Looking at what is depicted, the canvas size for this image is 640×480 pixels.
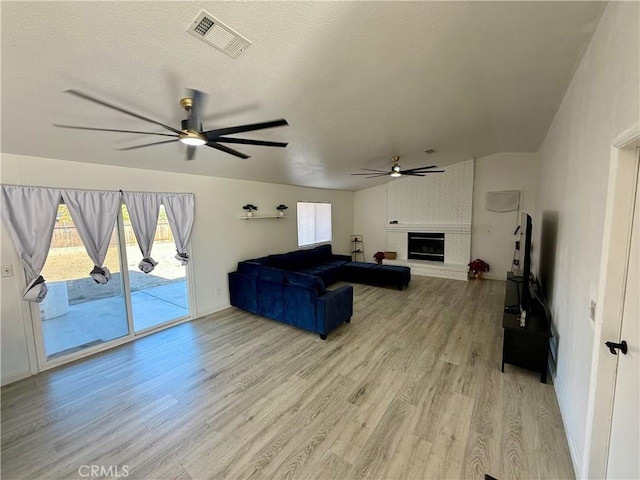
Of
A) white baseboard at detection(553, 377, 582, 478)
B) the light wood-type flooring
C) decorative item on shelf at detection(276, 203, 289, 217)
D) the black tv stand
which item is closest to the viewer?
white baseboard at detection(553, 377, 582, 478)

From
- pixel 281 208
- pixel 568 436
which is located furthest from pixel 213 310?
pixel 568 436

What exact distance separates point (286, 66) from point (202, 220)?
10.0ft

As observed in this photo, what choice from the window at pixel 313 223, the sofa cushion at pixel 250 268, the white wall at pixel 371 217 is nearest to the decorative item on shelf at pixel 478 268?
the white wall at pixel 371 217

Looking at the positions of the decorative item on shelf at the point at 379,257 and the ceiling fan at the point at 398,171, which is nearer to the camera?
the ceiling fan at the point at 398,171

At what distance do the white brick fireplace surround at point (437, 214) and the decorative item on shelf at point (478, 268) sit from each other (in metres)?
0.15

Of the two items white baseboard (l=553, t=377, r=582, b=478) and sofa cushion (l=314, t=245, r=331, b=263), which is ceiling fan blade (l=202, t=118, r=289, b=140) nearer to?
white baseboard (l=553, t=377, r=582, b=478)

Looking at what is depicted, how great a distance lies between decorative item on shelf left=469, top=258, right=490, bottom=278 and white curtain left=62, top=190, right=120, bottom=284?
23.4 feet

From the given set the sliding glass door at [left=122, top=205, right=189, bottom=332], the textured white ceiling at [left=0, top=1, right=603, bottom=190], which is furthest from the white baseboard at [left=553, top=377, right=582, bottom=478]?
the sliding glass door at [left=122, top=205, right=189, bottom=332]

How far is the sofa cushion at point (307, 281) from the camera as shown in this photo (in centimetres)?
362

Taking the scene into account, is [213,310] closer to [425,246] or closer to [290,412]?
[290,412]

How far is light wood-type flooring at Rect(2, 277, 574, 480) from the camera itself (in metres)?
1.84

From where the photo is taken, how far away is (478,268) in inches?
253

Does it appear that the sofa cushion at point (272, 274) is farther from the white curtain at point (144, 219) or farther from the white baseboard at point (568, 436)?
the white baseboard at point (568, 436)

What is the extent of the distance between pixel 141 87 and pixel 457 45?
2.40 metres
